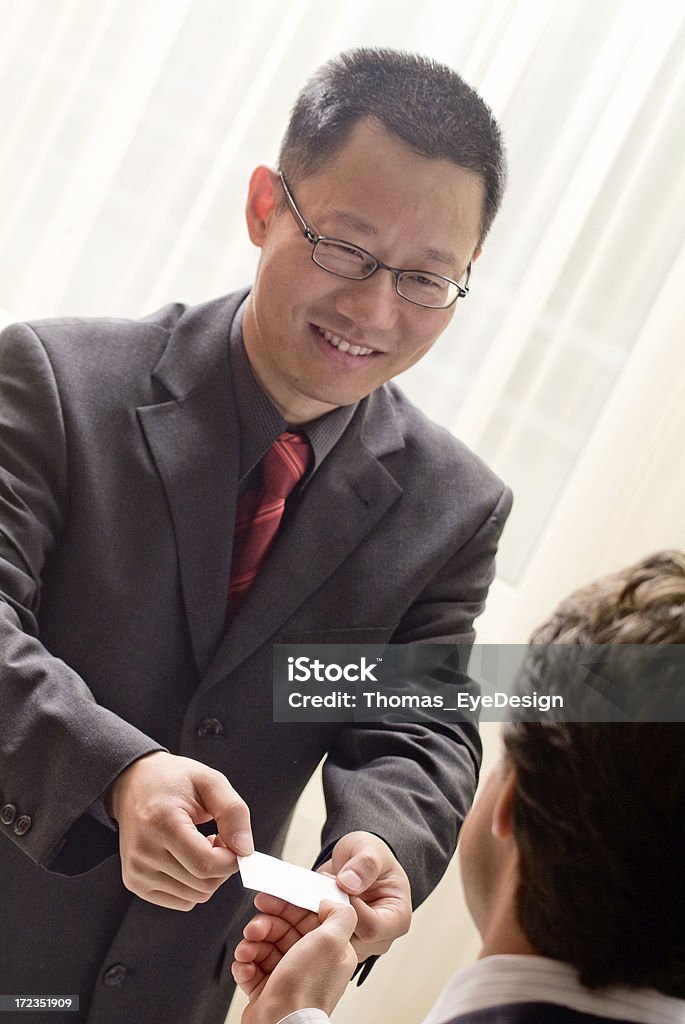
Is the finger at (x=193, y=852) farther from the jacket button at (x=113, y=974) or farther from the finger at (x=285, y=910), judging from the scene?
the jacket button at (x=113, y=974)

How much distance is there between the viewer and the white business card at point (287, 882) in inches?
33.5

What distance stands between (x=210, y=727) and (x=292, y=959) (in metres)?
0.30

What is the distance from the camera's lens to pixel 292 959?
783 millimetres

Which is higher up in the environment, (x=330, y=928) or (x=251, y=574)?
(x=251, y=574)

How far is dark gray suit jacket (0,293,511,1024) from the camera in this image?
1003mm

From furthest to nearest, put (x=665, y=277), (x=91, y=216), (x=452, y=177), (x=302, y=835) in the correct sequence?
(x=91, y=216) < (x=665, y=277) < (x=302, y=835) < (x=452, y=177)

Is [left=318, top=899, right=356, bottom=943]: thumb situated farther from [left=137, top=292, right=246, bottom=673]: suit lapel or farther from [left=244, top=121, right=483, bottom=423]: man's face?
[left=244, top=121, right=483, bottom=423]: man's face

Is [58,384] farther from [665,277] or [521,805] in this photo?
[665,277]

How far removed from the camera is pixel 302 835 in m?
1.37

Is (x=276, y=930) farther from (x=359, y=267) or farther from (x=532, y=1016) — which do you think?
(x=359, y=267)

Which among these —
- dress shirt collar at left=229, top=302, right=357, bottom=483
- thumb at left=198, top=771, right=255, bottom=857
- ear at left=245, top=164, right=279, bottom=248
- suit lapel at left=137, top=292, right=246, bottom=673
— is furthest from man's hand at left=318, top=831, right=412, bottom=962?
ear at left=245, top=164, right=279, bottom=248

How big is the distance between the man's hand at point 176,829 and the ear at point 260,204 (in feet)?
1.68

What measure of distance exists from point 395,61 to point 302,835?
918 mm

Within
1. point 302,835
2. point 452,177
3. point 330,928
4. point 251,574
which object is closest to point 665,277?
point 452,177
